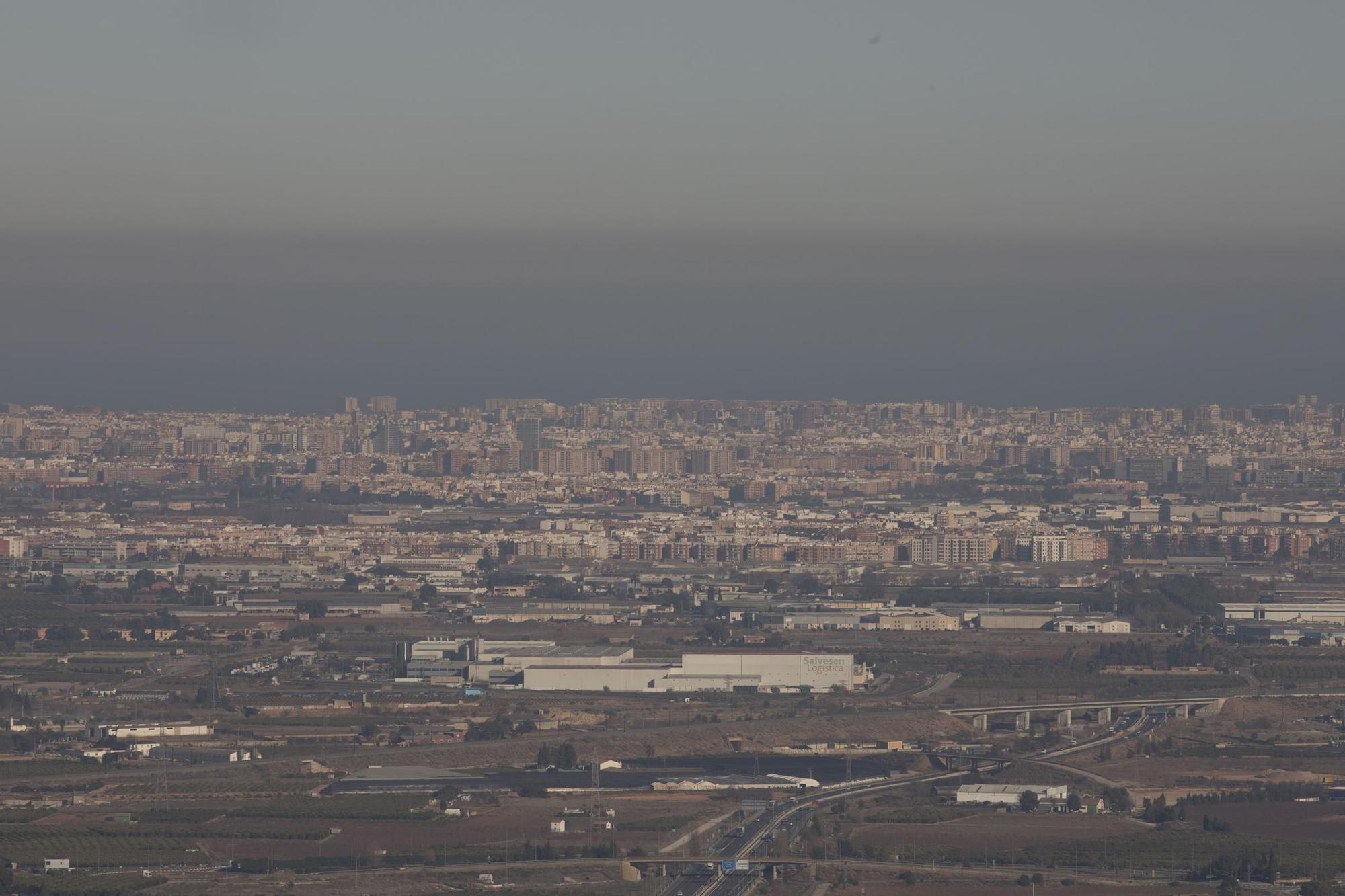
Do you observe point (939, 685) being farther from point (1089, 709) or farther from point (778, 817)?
point (778, 817)

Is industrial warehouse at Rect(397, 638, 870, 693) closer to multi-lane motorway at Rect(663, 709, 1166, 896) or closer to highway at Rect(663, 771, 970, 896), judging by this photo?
multi-lane motorway at Rect(663, 709, 1166, 896)

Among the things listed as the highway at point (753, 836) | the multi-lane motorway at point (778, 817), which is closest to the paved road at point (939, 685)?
the multi-lane motorway at point (778, 817)

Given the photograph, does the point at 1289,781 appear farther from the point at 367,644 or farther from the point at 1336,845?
the point at 367,644

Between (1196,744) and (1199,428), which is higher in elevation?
(1199,428)

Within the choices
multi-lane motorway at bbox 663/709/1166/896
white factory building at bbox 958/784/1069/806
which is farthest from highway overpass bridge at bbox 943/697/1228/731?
white factory building at bbox 958/784/1069/806

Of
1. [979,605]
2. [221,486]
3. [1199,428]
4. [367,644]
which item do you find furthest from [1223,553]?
[1199,428]

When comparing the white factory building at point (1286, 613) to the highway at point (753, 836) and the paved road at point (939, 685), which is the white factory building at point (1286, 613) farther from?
the highway at point (753, 836)
